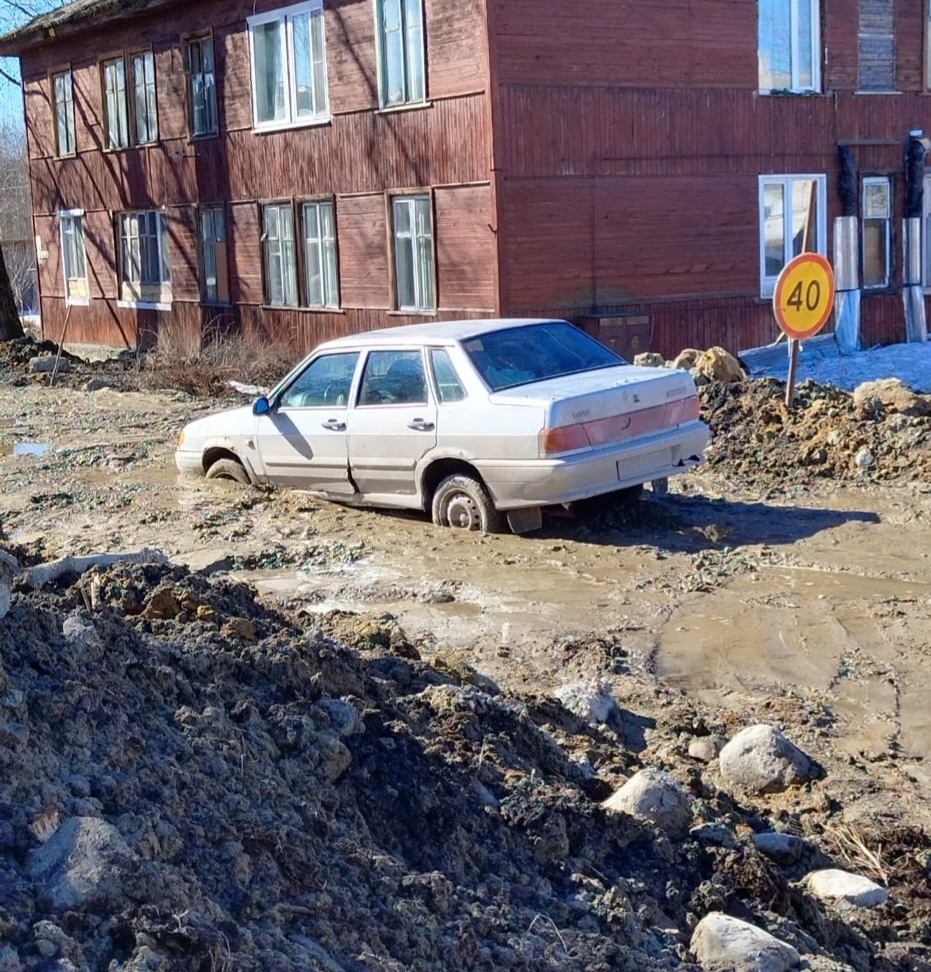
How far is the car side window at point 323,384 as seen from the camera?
11023mm

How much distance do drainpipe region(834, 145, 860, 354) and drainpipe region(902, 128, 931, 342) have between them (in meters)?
1.13

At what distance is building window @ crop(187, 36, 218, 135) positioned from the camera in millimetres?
25266

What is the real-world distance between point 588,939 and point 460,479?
6685mm

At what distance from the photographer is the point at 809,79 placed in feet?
73.2

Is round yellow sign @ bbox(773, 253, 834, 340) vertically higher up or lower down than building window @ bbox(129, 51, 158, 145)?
lower down

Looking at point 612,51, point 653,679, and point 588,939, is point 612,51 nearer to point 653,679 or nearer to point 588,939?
point 653,679

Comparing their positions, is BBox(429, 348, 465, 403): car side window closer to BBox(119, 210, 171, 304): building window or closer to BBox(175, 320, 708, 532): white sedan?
BBox(175, 320, 708, 532): white sedan

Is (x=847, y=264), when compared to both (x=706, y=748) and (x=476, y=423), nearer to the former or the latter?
(x=476, y=423)

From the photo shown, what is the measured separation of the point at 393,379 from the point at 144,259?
760 inches

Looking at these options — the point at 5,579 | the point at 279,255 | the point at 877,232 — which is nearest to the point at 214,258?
the point at 279,255

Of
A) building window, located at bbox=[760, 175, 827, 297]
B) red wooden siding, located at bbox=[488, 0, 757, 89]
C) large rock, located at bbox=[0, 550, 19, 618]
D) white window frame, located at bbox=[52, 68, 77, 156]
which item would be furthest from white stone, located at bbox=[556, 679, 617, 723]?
white window frame, located at bbox=[52, 68, 77, 156]

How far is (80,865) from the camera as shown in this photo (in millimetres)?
3256

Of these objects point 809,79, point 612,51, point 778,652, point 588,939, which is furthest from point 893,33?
point 588,939

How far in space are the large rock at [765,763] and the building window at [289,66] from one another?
59.1ft
